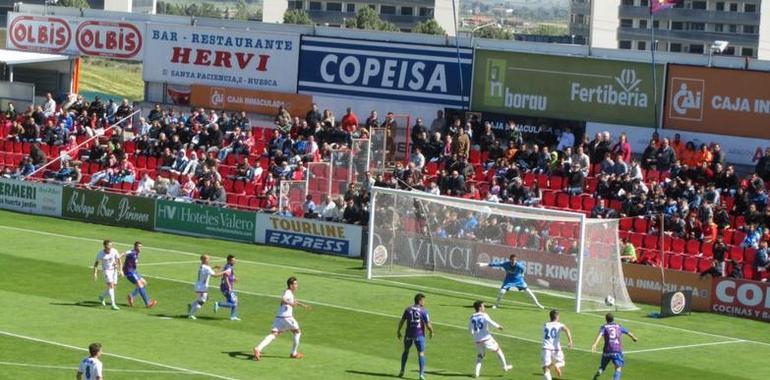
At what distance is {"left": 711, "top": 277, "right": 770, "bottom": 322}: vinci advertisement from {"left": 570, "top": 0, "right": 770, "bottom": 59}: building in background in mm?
83615

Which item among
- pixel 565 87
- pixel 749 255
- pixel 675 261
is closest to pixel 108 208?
pixel 565 87

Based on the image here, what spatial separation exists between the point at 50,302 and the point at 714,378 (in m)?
16.6

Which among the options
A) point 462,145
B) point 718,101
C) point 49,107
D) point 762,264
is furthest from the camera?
point 49,107

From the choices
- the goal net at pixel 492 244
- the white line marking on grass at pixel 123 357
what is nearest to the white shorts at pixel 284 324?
the white line marking on grass at pixel 123 357

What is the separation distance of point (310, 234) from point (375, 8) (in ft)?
340

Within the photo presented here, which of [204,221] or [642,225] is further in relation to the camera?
[204,221]

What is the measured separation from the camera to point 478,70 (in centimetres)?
5197

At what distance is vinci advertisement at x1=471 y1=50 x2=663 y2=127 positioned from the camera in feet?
160

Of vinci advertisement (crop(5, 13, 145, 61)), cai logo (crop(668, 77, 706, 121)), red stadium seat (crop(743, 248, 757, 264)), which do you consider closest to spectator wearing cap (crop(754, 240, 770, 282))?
red stadium seat (crop(743, 248, 757, 264))

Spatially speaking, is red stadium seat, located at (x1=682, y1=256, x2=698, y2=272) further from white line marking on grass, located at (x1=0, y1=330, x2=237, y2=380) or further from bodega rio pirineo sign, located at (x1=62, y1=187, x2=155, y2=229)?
bodega rio pirineo sign, located at (x1=62, y1=187, x2=155, y2=229)

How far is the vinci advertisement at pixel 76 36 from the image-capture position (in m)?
60.1

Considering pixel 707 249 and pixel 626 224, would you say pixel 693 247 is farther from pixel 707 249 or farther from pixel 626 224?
pixel 626 224

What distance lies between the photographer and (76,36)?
6178cm

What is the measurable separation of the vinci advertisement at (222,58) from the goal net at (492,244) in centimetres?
1506
